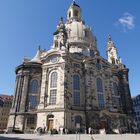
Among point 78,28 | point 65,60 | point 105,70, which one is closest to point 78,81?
point 65,60

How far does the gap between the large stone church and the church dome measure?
6516mm

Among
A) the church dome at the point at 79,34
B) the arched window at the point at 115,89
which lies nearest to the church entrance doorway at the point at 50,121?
the arched window at the point at 115,89

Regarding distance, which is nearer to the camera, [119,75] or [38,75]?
[38,75]

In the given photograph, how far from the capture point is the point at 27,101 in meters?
40.4

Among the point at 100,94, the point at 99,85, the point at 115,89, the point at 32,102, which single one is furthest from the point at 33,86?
the point at 115,89

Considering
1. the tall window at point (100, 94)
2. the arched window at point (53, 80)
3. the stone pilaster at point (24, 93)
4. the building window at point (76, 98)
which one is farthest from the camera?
the tall window at point (100, 94)

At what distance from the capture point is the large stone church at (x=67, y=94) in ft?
118

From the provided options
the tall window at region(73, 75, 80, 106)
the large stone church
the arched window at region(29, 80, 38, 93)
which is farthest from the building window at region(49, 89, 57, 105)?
the arched window at region(29, 80, 38, 93)

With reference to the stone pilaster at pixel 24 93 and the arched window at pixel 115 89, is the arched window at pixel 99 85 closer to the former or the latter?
the arched window at pixel 115 89

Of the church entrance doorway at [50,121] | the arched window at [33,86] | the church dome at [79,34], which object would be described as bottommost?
the church entrance doorway at [50,121]

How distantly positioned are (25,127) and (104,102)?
18310 mm

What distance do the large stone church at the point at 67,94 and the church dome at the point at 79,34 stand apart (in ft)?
21.4

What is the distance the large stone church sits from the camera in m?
35.8

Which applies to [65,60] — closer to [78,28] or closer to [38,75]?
[38,75]
